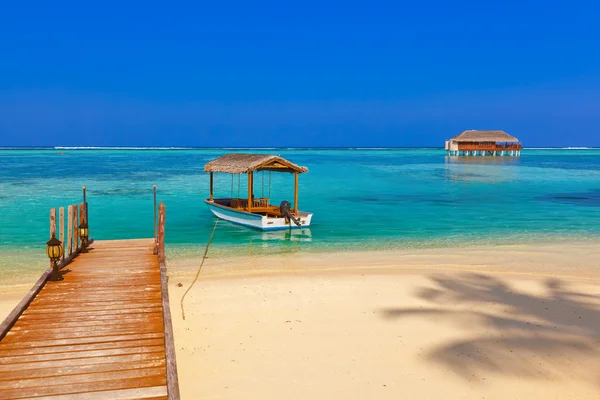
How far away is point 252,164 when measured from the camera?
59.7 ft

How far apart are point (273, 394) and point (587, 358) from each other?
461cm

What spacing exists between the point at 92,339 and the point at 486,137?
8154cm

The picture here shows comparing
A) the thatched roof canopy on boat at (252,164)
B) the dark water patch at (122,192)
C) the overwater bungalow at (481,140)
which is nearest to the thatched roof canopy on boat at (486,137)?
the overwater bungalow at (481,140)

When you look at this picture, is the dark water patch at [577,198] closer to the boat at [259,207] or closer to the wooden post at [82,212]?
the boat at [259,207]

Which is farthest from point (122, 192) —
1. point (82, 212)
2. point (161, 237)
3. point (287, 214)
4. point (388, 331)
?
point (388, 331)

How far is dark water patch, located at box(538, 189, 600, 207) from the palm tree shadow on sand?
1965cm

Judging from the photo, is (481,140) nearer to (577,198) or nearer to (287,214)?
(577,198)

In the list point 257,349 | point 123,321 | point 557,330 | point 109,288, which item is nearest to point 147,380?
point 123,321

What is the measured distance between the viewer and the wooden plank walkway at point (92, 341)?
17.0ft

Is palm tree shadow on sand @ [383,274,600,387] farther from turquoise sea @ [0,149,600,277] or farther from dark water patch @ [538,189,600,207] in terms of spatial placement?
dark water patch @ [538,189,600,207]

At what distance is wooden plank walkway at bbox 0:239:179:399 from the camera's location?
5.18 m

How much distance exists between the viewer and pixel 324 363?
7262mm

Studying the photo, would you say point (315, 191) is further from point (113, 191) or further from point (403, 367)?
point (403, 367)

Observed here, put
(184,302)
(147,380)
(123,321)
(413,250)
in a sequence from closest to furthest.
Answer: (147,380)
(123,321)
(184,302)
(413,250)
